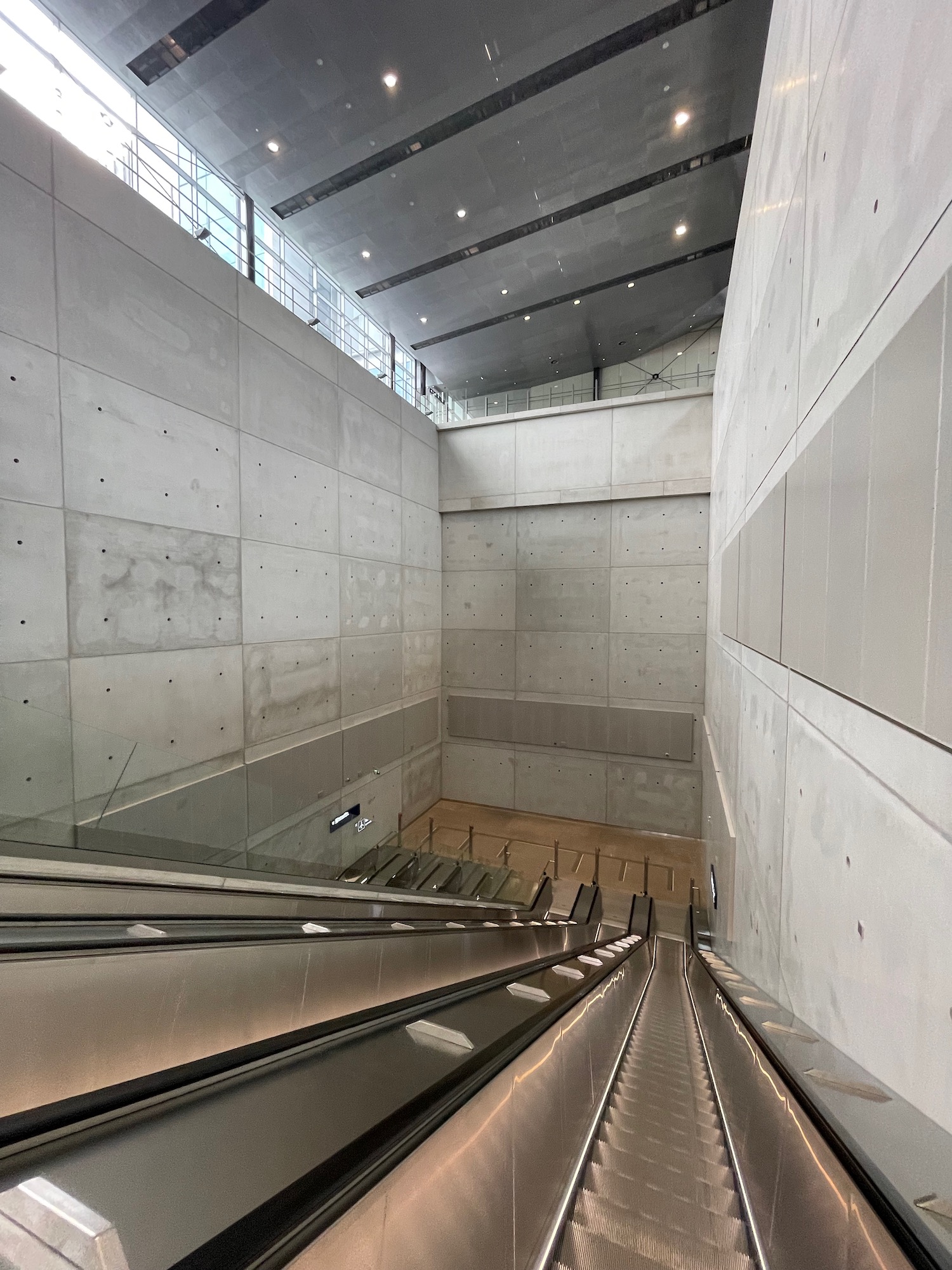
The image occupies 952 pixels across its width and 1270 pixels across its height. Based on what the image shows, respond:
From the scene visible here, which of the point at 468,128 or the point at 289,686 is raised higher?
the point at 468,128

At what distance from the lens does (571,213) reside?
8.88 m

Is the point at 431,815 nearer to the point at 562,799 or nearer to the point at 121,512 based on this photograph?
the point at 562,799

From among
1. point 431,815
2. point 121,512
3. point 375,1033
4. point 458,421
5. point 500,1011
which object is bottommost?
point 431,815

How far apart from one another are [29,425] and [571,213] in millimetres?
8921

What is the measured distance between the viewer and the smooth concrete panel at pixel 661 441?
10938mm

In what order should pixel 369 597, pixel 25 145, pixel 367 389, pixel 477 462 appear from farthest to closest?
pixel 477 462, pixel 369 597, pixel 367 389, pixel 25 145

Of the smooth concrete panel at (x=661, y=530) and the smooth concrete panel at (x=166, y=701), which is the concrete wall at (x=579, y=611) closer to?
the smooth concrete panel at (x=661, y=530)

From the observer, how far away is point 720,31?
255 inches

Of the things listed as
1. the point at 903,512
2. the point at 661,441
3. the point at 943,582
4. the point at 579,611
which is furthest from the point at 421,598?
the point at 943,582

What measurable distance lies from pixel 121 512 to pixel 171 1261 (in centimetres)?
672

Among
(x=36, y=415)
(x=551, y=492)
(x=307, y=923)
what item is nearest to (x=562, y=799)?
(x=551, y=492)

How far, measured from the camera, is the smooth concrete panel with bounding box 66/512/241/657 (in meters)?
5.39

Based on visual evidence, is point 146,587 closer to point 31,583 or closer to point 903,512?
point 31,583

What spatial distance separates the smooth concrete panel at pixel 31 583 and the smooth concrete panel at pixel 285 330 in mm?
4213
